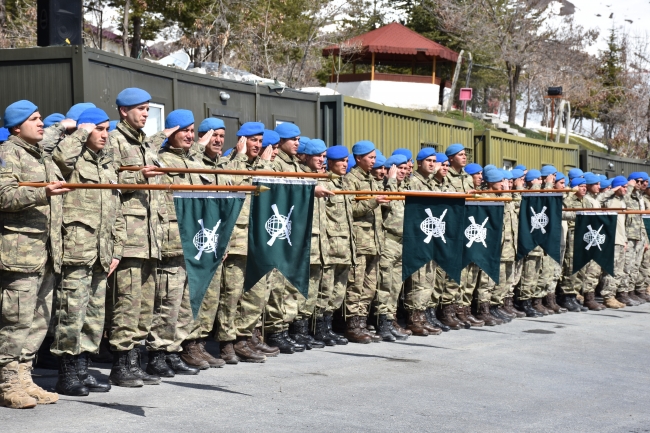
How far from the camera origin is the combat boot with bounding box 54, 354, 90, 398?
6.78 metres

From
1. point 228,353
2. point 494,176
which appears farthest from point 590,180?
point 228,353

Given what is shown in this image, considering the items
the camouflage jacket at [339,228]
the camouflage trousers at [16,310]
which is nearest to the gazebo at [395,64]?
the camouflage jacket at [339,228]

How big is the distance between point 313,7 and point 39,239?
28.0 m

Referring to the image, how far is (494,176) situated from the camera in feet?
41.9

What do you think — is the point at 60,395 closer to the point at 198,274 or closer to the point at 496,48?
the point at 198,274

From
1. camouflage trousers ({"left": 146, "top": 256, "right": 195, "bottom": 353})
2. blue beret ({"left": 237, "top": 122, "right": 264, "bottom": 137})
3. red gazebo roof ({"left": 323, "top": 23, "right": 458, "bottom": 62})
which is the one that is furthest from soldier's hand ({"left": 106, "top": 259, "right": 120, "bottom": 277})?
red gazebo roof ({"left": 323, "top": 23, "right": 458, "bottom": 62})

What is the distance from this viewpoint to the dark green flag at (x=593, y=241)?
14.1 meters

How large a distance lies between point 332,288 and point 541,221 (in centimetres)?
335

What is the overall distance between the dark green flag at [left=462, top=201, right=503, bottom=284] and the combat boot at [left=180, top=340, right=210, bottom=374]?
3.63 meters

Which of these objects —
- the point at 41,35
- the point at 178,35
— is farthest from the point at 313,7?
the point at 41,35

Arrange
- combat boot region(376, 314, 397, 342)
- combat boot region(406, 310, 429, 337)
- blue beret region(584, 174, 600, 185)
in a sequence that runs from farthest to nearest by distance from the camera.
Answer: blue beret region(584, 174, 600, 185) < combat boot region(406, 310, 429, 337) < combat boot region(376, 314, 397, 342)

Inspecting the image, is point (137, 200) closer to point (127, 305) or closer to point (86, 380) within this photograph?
point (127, 305)

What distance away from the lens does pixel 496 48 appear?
166 ft

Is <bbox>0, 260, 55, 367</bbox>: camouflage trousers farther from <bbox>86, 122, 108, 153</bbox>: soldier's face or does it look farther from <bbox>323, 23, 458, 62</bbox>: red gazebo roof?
<bbox>323, 23, 458, 62</bbox>: red gazebo roof
